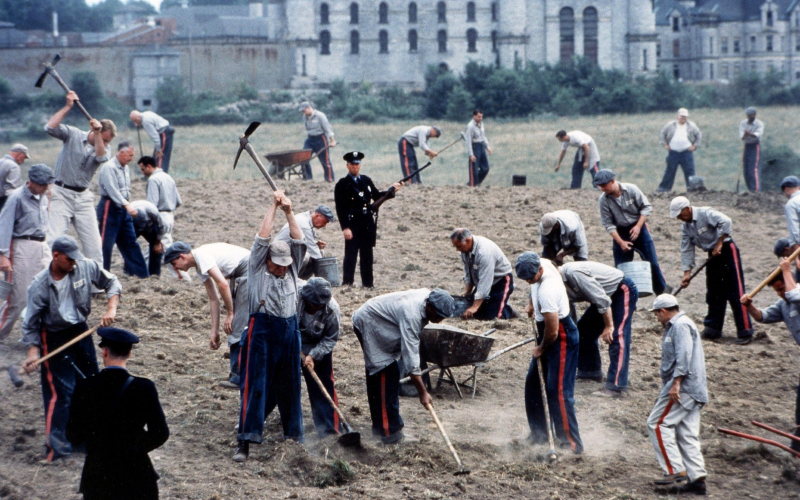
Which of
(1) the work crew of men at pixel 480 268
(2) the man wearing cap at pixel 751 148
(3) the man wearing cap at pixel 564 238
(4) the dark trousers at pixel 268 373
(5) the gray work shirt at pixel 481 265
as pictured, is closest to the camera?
(4) the dark trousers at pixel 268 373

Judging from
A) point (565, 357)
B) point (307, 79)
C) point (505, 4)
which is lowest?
point (565, 357)

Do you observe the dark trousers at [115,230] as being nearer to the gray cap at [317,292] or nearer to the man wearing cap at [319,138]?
the gray cap at [317,292]

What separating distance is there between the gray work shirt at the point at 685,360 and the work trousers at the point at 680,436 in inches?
2.6

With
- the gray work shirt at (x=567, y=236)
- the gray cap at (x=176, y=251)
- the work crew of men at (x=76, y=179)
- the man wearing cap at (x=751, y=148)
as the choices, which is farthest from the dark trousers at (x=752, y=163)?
the gray cap at (x=176, y=251)

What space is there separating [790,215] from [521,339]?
125 inches

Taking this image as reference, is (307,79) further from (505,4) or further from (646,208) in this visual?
(646,208)

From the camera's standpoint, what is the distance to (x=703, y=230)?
32.4 ft

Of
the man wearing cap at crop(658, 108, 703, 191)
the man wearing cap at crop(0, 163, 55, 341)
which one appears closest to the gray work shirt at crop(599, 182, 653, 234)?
the man wearing cap at crop(0, 163, 55, 341)

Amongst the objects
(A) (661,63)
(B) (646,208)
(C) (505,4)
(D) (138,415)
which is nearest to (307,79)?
(C) (505,4)

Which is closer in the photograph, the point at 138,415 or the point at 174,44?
the point at 138,415

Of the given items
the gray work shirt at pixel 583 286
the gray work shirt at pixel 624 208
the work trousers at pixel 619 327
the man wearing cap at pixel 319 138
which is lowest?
the work trousers at pixel 619 327

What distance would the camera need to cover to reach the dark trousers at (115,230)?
11.2m

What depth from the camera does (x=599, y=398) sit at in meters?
8.38

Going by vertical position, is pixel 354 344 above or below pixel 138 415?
below
